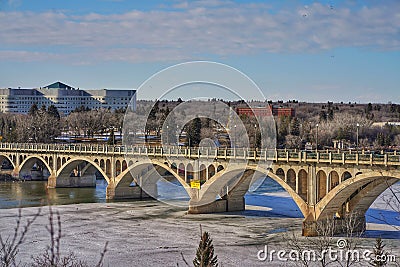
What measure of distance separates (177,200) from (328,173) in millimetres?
24874

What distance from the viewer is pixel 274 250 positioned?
41.7m

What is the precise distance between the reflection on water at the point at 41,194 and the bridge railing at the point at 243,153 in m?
4.83

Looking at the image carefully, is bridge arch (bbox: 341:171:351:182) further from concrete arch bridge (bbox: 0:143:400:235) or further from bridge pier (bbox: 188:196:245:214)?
bridge pier (bbox: 188:196:245:214)

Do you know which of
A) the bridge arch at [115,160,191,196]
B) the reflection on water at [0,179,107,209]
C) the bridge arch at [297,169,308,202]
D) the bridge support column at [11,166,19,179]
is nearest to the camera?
the bridge arch at [297,169,308,202]

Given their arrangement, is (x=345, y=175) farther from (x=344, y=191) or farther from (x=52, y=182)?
(x=52, y=182)

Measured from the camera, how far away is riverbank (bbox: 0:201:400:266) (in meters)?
39.6

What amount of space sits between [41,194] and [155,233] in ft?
106

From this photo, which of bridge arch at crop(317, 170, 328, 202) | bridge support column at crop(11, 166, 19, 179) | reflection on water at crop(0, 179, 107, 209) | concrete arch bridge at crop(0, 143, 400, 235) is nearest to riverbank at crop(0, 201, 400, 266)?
concrete arch bridge at crop(0, 143, 400, 235)

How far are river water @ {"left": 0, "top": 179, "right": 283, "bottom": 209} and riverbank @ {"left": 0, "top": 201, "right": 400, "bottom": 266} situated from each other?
5.19 meters

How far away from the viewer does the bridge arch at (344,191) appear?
4342 cm

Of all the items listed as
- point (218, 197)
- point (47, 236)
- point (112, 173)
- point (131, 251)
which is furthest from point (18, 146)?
point (131, 251)

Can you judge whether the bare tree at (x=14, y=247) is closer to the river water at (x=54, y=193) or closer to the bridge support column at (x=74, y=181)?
the river water at (x=54, y=193)

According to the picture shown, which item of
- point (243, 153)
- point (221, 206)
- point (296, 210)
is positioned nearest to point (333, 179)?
point (243, 153)

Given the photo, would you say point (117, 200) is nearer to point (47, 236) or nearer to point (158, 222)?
point (158, 222)
